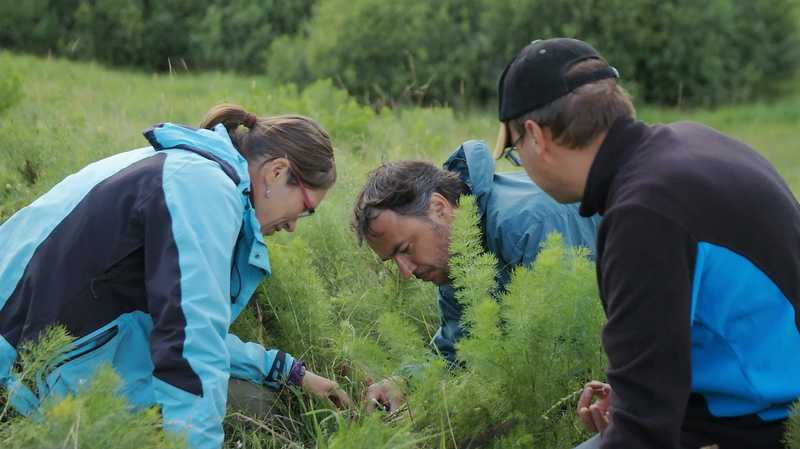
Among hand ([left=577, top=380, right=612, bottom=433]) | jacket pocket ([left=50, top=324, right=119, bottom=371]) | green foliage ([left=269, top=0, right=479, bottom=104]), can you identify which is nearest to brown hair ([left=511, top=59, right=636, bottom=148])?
hand ([left=577, top=380, right=612, bottom=433])

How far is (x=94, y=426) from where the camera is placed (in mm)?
2471

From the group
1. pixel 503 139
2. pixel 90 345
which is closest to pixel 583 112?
pixel 503 139

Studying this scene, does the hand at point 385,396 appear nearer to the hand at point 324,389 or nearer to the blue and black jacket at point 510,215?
the hand at point 324,389

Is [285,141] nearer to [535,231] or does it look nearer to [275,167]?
[275,167]

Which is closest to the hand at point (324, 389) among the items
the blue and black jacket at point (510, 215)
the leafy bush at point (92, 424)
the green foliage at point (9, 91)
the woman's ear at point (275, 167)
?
the blue and black jacket at point (510, 215)

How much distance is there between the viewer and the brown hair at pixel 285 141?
3395mm

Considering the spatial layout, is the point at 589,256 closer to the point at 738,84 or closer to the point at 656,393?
the point at 656,393

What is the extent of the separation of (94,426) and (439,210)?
156 centimetres

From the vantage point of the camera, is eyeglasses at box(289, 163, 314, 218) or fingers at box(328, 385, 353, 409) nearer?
eyeglasses at box(289, 163, 314, 218)

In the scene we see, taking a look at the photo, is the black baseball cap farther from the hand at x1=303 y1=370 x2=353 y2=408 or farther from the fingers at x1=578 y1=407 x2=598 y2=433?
the hand at x1=303 y1=370 x2=353 y2=408

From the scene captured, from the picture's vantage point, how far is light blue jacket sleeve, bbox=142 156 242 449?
282 cm

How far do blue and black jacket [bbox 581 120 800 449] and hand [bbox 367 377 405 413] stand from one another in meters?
1.06

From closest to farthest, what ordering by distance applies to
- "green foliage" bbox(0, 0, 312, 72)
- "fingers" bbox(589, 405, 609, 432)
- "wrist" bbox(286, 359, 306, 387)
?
"fingers" bbox(589, 405, 609, 432), "wrist" bbox(286, 359, 306, 387), "green foliage" bbox(0, 0, 312, 72)

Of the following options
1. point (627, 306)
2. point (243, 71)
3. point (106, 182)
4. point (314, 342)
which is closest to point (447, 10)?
point (243, 71)
